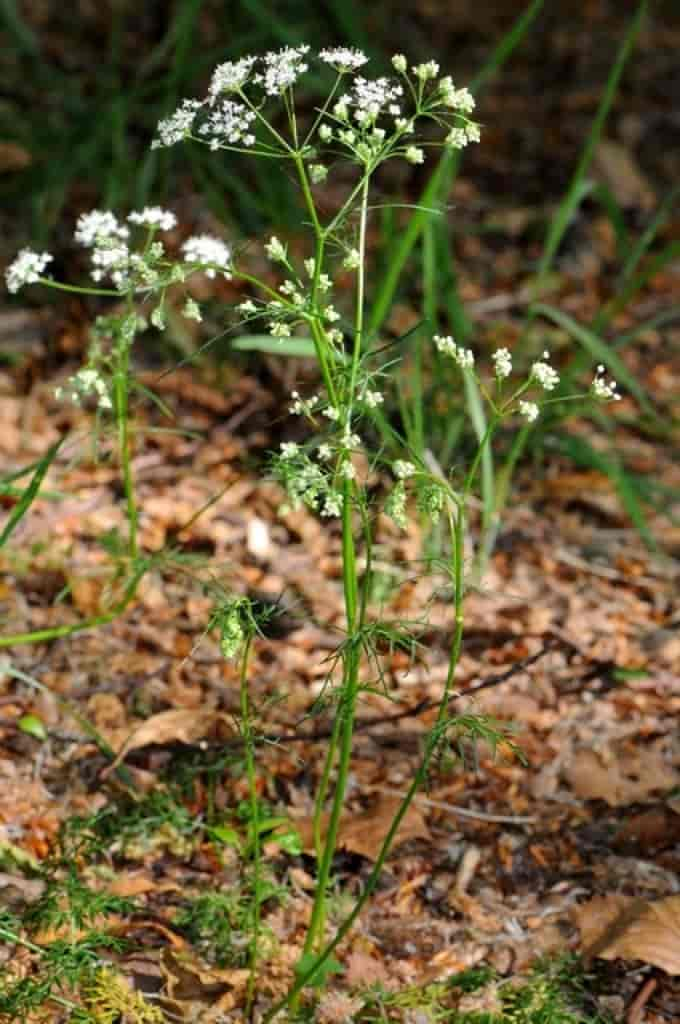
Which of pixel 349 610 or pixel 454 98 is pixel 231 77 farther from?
pixel 349 610

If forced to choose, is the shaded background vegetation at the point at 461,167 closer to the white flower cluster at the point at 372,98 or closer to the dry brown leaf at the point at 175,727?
the dry brown leaf at the point at 175,727

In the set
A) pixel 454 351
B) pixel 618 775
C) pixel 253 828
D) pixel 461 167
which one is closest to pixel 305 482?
pixel 454 351

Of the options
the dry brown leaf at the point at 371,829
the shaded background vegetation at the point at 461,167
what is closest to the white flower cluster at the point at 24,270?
the dry brown leaf at the point at 371,829

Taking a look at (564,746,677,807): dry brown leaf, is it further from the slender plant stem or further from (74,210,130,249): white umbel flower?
(74,210,130,249): white umbel flower

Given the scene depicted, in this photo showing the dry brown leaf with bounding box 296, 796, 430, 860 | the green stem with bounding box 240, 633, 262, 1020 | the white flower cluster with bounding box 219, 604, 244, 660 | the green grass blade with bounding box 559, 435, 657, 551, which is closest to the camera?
the white flower cluster with bounding box 219, 604, 244, 660

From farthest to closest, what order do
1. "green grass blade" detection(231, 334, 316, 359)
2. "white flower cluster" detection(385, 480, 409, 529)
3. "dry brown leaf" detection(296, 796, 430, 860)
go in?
"green grass blade" detection(231, 334, 316, 359)
"dry brown leaf" detection(296, 796, 430, 860)
"white flower cluster" detection(385, 480, 409, 529)

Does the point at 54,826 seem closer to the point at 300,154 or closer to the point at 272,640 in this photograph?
the point at 272,640

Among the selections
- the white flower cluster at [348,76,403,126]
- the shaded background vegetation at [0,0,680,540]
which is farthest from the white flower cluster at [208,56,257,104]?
the shaded background vegetation at [0,0,680,540]
